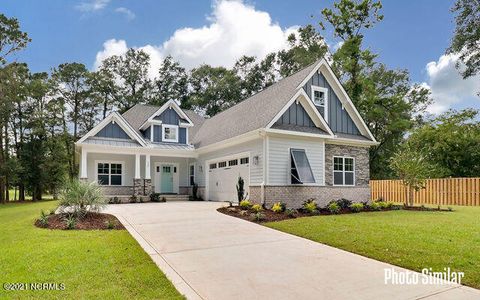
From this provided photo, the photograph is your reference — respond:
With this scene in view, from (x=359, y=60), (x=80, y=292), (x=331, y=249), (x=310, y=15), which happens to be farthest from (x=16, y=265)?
(x=310, y=15)

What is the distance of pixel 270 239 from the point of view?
8.14 m

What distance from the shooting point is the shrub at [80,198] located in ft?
35.6

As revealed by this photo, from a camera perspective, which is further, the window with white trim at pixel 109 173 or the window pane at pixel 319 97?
the window with white trim at pixel 109 173

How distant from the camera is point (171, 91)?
1592 inches

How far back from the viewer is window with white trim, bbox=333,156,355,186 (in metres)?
17.1

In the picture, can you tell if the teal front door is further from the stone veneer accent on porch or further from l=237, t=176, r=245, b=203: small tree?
the stone veneer accent on porch

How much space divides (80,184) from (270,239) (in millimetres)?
7105

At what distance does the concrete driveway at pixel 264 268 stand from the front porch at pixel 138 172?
1119 centimetres

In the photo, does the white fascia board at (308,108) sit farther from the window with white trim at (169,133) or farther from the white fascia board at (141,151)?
the window with white trim at (169,133)

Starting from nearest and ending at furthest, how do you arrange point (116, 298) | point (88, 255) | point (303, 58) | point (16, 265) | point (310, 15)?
point (116, 298) → point (16, 265) → point (88, 255) → point (310, 15) → point (303, 58)

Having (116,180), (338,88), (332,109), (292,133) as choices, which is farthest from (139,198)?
(338,88)

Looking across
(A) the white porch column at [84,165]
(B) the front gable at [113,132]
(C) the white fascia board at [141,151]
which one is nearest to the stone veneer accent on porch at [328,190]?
(C) the white fascia board at [141,151]

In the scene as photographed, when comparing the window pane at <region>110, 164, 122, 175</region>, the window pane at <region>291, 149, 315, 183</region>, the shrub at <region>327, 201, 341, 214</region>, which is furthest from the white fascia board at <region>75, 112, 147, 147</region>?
the shrub at <region>327, 201, 341, 214</region>

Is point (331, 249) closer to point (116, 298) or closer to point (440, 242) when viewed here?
point (440, 242)
